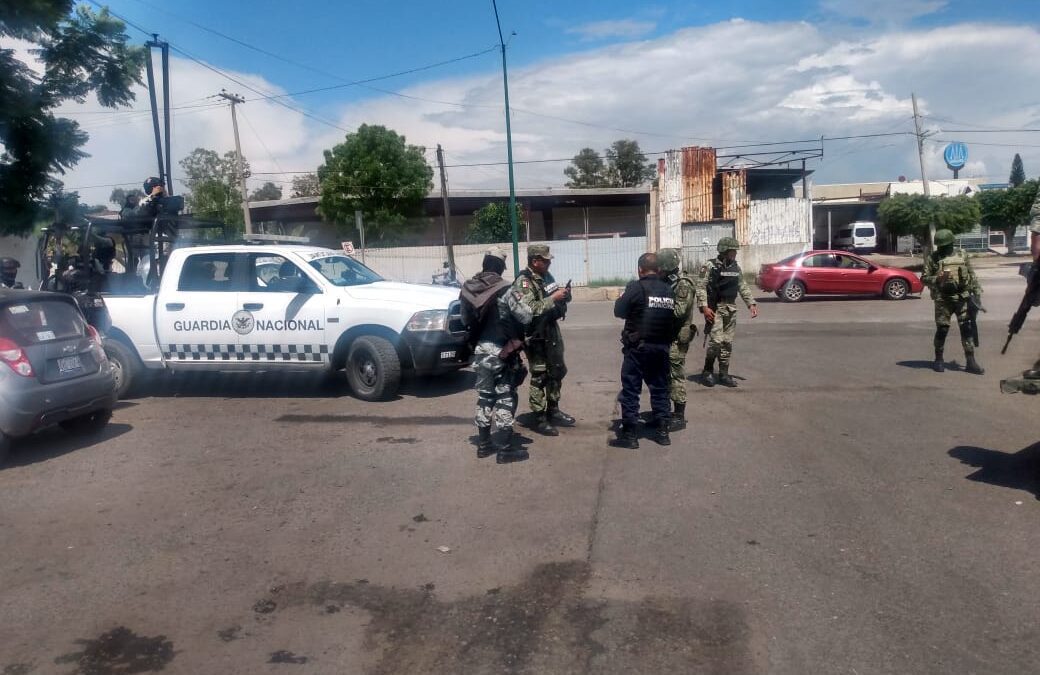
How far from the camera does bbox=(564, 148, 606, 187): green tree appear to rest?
65062 mm

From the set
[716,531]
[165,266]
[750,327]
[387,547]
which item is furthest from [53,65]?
[716,531]

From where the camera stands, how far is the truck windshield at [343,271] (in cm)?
944

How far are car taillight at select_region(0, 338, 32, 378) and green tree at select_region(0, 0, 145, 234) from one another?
12045mm

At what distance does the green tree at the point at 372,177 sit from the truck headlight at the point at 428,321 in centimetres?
2593

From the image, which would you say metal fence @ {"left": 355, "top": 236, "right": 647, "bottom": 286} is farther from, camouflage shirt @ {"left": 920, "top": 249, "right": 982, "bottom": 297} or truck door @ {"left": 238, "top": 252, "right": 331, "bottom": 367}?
truck door @ {"left": 238, "top": 252, "right": 331, "bottom": 367}

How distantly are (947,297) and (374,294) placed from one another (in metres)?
6.85

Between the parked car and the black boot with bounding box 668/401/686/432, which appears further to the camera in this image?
the black boot with bounding box 668/401/686/432

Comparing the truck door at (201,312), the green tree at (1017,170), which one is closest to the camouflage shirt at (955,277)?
the truck door at (201,312)

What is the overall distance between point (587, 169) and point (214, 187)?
32877 millimetres

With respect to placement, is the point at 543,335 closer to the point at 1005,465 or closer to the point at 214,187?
the point at 1005,465

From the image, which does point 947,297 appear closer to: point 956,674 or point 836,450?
point 836,450

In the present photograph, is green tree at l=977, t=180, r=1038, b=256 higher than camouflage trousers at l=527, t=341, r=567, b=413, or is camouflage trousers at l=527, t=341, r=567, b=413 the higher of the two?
green tree at l=977, t=180, r=1038, b=256

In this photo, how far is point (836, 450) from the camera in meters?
6.80

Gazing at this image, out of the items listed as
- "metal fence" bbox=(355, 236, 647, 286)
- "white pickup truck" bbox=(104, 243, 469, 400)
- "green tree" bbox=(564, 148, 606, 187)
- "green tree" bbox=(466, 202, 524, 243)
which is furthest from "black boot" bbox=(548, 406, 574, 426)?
"green tree" bbox=(564, 148, 606, 187)
